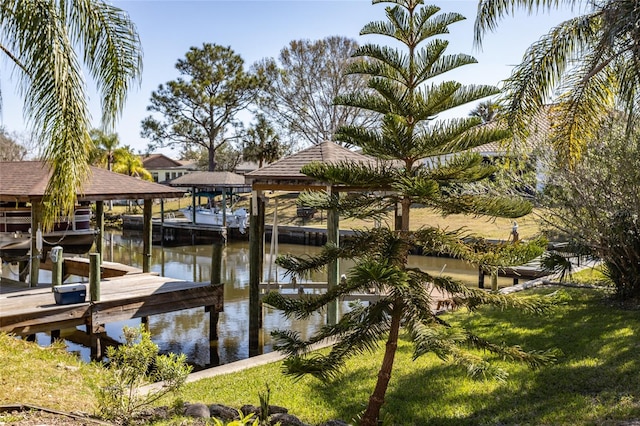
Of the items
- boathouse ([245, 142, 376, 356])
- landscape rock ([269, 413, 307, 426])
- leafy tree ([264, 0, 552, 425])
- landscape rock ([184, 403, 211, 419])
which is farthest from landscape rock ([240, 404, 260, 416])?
boathouse ([245, 142, 376, 356])

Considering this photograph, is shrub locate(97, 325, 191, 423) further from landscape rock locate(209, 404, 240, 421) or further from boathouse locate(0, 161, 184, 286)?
boathouse locate(0, 161, 184, 286)

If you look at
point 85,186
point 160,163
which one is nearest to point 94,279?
point 85,186

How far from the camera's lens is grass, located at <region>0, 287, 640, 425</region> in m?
5.67

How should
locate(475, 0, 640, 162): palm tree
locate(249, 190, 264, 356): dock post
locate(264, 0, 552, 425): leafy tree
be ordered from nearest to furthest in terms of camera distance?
locate(264, 0, 552, 425): leafy tree → locate(475, 0, 640, 162): palm tree → locate(249, 190, 264, 356): dock post

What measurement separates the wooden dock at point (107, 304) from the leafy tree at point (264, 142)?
3252 centimetres

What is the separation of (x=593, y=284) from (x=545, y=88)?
191 inches

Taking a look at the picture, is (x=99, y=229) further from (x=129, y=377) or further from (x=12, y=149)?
(x=12, y=149)

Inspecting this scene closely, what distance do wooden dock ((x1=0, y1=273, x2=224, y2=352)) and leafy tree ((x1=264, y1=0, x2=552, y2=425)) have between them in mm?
6545

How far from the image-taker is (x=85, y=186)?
41.5ft

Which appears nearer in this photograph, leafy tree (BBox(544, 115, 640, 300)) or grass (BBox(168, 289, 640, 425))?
grass (BBox(168, 289, 640, 425))

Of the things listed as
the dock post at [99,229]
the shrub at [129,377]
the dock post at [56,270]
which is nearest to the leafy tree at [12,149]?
the dock post at [99,229]

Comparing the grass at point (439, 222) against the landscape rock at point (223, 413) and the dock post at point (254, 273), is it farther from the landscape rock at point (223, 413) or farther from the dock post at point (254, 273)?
the landscape rock at point (223, 413)

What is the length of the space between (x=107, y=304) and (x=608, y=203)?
8939mm

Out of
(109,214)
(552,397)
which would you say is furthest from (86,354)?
(109,214)
